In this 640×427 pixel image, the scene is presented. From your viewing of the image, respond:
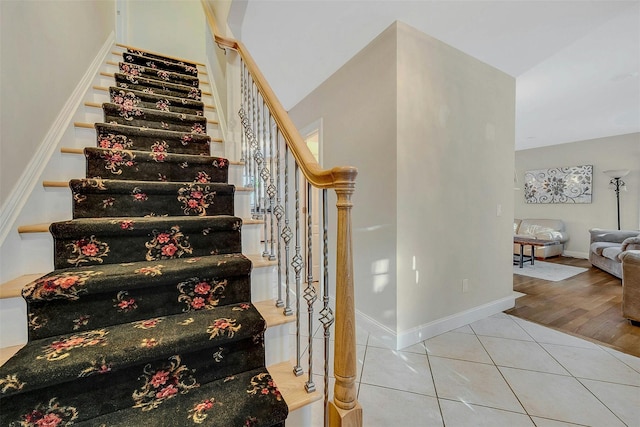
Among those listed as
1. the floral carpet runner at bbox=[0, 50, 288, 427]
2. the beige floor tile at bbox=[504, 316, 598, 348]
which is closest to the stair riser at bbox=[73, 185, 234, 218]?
the floral carpet runner at bbox=[0, 50, 288, 427]

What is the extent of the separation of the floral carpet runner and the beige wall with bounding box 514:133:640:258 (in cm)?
739

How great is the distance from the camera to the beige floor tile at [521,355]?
1.83m

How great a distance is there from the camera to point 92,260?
123 centimetres

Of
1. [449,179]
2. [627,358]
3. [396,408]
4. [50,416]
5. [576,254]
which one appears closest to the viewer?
[50,416]

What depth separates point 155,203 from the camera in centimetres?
152

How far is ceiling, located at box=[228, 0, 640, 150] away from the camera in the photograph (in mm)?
1889

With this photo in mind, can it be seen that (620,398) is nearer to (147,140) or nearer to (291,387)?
(291,387)

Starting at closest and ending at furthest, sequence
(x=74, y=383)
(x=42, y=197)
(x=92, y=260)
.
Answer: (x=74, y=383), (x=92, y=260), (x=42, y=197)

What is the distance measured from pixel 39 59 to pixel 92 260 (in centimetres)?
117

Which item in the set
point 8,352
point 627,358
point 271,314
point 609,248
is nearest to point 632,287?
point 627,358

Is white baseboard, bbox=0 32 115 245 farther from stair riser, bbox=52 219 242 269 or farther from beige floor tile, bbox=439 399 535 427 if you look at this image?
beige floor tile, bbox=439 399 535 427

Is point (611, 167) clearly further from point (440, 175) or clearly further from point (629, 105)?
point (440, 175)

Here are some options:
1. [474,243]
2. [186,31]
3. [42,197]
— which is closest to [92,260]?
[42,197]

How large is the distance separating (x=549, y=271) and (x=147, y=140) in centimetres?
584
